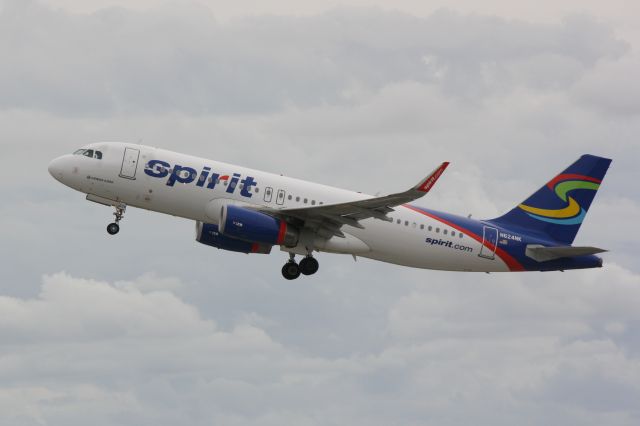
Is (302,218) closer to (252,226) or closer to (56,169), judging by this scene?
(252,226)

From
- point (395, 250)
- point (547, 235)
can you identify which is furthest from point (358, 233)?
point (547, 235)

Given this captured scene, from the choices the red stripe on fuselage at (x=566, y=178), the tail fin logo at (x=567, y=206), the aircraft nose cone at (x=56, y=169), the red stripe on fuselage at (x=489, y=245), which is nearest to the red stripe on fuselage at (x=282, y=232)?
the red stripe on fuselage at (x=489, y=245)

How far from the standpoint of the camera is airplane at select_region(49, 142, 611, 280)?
59000 mm

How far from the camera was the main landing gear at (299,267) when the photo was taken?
62.1m

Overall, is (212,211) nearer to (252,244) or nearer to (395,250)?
(252,244)

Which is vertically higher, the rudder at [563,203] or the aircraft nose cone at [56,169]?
the rudder at [563,203]

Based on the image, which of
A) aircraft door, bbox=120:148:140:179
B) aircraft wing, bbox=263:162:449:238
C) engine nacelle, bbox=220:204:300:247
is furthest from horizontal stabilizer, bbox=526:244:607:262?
aircraft door, bbox=120:148:140:179

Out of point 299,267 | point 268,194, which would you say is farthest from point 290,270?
point 268,194

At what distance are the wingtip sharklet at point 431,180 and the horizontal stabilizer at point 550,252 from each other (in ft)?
45.3

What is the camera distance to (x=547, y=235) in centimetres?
6650

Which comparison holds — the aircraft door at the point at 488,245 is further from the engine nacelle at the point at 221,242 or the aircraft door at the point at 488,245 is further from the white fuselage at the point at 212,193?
the engine nacelle at the point at 221,242

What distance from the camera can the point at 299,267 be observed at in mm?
62531

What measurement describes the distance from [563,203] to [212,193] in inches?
836

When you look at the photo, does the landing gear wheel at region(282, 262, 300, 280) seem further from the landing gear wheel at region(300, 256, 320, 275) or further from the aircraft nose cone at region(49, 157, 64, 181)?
the aircraft nose cone at region(49, 157, 64, 181)
